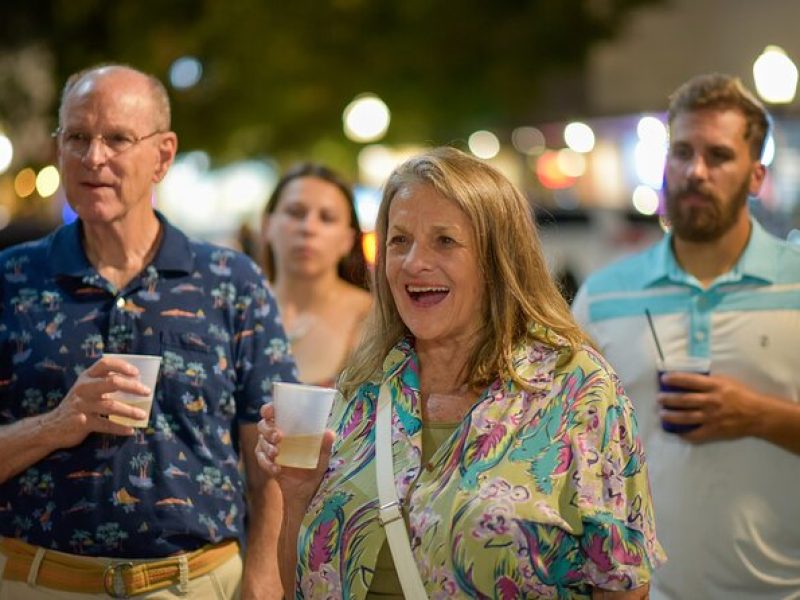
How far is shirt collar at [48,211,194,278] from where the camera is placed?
4492mm

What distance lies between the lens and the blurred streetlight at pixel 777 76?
1170 centimetres

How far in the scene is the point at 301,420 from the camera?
3711 millimetres

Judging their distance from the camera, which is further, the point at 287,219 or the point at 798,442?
the point at 287,219

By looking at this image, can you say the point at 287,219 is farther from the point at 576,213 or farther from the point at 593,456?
the point at 576,213

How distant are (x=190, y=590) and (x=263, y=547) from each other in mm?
311

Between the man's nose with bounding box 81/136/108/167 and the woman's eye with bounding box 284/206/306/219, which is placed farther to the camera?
the woman's eye with bounding box 284/206/306/219

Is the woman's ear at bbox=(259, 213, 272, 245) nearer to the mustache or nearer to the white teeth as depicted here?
the mustache

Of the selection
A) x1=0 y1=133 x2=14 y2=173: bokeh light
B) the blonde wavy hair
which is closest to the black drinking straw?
the blonde wavy hair

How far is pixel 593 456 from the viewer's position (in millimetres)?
3590

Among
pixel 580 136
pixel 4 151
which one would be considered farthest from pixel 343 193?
pixel 580 136

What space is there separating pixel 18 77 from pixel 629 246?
32.2 feet

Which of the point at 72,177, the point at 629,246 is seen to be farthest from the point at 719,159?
the point at 629,246

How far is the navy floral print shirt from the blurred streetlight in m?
8.25

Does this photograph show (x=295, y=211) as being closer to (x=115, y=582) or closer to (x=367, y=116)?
(x=115, y=582)
